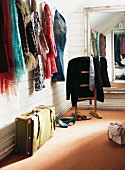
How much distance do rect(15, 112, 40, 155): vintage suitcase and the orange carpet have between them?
8cm

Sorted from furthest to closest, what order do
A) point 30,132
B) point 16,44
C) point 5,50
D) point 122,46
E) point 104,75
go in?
point 122,46 < point 104,75 < point 30,132 < point 16,44 < point 5,50

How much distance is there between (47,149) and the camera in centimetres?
326

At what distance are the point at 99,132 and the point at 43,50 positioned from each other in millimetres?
1378

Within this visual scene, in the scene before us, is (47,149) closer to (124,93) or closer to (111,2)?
(124,93)

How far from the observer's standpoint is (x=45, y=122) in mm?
3443

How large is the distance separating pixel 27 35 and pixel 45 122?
1.06 metres

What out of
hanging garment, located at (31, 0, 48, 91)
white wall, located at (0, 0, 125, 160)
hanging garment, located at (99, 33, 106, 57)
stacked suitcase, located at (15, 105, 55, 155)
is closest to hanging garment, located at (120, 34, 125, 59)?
hanging garment, located at (99, 33, 106, 57)

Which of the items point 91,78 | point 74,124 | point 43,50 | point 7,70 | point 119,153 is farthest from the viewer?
point 91,78

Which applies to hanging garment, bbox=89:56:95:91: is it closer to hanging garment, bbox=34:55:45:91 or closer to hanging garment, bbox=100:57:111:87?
hanging garment, bbox=100:57:111:87

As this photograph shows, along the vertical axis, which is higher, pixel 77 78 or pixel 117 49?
pixel 117 49

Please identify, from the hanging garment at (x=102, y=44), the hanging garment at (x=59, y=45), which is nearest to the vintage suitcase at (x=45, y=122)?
the hanging garment at (x=59, y=45)

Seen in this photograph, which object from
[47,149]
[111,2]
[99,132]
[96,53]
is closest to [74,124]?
[99,132]

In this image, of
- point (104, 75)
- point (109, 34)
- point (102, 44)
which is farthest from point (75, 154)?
point (109, 34)

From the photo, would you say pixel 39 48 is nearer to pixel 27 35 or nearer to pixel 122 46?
pixel 27 35
